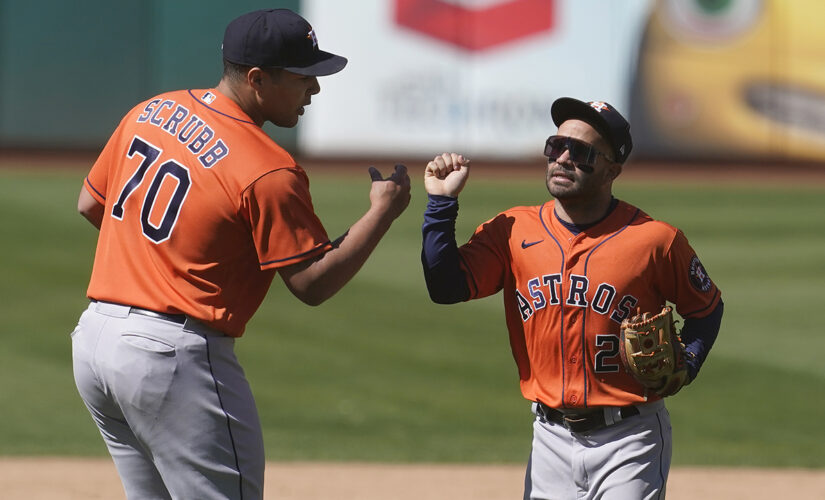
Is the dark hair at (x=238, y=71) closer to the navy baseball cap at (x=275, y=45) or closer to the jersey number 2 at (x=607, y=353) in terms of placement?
the navy baseball cap at (x=275, y=45)

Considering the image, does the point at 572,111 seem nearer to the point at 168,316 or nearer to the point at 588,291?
the point at 588,291

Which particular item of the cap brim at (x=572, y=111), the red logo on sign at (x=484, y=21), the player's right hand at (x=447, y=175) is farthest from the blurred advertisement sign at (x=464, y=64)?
the player's right hand at (x=447, y=175)

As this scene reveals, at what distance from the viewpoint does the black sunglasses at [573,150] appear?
404 centimetres

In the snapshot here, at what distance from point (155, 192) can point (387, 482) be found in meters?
4.06

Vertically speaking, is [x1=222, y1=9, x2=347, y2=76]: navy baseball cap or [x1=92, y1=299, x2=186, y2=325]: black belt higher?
[x1=222, y1=9, x2=347, y2=76]: navy baseball cap

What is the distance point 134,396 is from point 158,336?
193mm

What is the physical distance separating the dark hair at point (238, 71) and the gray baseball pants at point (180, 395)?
0.80 metres

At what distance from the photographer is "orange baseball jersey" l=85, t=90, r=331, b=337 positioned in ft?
11.6

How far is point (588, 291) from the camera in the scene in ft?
13.2

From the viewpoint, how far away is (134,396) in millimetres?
3521

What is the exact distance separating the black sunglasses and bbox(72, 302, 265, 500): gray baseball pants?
Result: 1282 mm

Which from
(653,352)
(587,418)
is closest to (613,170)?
(653,352)

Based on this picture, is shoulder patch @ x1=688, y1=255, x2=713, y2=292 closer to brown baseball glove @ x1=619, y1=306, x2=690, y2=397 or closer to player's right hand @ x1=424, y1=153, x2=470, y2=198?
brown baseball glove @ x1=619, y1=306, x2=690, y2=397

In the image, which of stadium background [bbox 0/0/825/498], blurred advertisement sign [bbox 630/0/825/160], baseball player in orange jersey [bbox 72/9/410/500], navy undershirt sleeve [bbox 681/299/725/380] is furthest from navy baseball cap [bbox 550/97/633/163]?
blurred advertisement sign [bbox 630/0/825/160]
